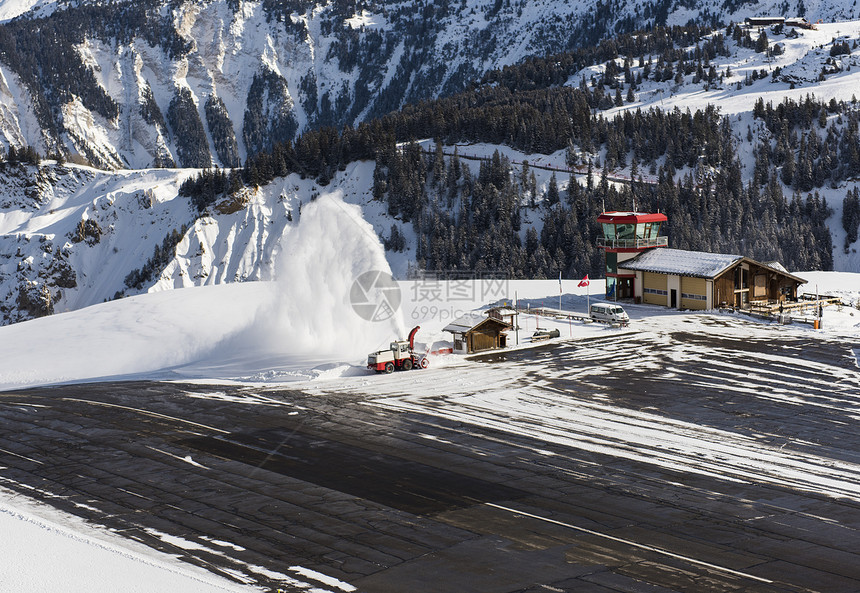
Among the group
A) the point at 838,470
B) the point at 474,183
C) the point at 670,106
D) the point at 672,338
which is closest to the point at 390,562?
the point at 838,470

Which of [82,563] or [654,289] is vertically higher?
[654,289]

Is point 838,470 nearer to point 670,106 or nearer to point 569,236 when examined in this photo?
point 569,236

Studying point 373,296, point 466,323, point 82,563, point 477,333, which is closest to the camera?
point 82,563

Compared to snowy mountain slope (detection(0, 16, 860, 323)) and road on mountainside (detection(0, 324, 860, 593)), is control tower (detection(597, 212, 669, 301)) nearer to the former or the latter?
road on mountainside (detection(0, 324, 860, 593))

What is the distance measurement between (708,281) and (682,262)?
154 inches

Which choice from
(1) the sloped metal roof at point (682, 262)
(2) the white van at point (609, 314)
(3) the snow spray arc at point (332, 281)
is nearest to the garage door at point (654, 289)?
(1) the sloped metal roof at point (682, 262)

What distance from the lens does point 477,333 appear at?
185 ft

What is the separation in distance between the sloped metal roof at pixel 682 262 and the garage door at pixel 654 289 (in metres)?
0.88

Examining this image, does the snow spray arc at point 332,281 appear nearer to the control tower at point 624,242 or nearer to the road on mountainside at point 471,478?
the road on mountainside at point 471,478

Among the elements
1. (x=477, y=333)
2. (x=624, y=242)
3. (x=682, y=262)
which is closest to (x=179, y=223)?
(x=624, y=242)

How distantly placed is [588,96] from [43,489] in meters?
178

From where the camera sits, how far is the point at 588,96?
195m

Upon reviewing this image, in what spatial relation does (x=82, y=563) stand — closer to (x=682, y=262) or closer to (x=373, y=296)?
(x=373, y=296)

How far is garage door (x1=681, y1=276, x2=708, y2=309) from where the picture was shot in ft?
229
